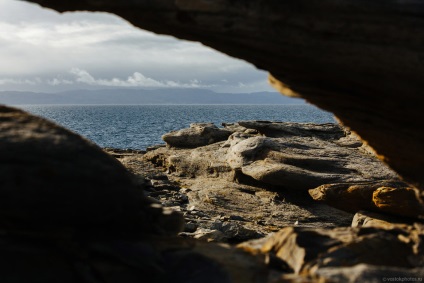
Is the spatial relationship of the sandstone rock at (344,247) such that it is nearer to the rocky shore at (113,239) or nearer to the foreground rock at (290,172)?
the rocky shore at (113,239)

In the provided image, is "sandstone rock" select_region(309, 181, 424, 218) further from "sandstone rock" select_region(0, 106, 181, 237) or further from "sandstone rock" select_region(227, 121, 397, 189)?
"sandstone rock" select_region(0, 106, 181, 237)

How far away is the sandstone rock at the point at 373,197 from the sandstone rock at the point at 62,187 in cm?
1417

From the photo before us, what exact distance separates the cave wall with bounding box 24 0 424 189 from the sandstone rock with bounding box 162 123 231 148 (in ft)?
110

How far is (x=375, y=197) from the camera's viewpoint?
24.9 metres

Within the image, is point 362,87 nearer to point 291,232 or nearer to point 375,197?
point 291,232

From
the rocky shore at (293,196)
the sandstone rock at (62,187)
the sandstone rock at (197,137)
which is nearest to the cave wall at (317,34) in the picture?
the sandstone rock at (62,187)

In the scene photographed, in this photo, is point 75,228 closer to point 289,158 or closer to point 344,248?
point 344,248

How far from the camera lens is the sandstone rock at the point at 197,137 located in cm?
4866

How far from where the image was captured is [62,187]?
13.1 meters

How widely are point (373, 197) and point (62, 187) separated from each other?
17.3 metres

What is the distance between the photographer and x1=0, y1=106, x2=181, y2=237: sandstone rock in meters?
13.0

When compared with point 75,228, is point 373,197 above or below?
below

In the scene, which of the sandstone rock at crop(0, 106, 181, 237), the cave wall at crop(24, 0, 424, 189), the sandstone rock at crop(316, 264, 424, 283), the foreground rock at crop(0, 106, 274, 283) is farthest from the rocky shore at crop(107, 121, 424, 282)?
the cave wall at crop(24, 0, 424, 189)

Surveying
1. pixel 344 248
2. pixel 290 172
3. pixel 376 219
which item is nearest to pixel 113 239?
pixel 344 248
